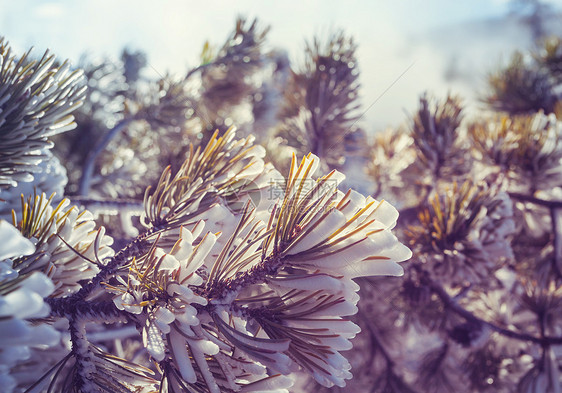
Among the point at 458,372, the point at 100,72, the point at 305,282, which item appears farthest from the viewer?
the point at 100,72

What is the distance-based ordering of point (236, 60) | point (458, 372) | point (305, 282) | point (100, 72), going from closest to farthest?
1. point (305, 282)
2. point (458, 372)
3. point (236, 60)
4. point (100, 72)

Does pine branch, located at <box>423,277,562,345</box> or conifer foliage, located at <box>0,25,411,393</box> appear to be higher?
conifer foliage, located at <box>0,25,411,393</box>

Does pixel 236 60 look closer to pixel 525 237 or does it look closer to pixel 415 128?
pixel 415 128

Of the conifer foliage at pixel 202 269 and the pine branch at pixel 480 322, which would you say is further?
the pine branch at pixel 480 322

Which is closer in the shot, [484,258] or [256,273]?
[256,273]

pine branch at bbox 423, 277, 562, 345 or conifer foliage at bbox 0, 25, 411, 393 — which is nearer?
conifer foliage at bbox 0, 25, 411, 393

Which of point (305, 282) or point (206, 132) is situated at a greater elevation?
point (206, 132)

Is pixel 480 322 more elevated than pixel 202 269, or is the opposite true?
pixel 202 269

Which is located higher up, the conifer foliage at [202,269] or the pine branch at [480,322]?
the conifer foliage at [202,269]

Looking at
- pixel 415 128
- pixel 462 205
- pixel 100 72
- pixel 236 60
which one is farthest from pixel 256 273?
pixel 100 72

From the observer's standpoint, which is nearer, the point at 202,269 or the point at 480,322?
the point at 202,269

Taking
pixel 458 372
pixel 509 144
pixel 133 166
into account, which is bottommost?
pixel 458 372
